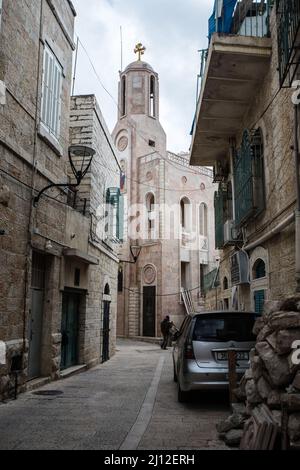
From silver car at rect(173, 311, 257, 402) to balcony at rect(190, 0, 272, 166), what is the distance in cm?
495

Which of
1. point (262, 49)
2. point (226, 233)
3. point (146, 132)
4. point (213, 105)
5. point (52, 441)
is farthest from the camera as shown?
point (146, 132)

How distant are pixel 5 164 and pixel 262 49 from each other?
17.5ft

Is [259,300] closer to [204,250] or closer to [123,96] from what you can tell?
[204,250]

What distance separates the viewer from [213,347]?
688 centimetres

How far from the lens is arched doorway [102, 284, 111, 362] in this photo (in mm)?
15188

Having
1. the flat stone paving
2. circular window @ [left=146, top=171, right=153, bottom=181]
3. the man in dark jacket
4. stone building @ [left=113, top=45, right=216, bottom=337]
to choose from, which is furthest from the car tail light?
circular window @ [left=146, top=171, right=153, bottom=181]

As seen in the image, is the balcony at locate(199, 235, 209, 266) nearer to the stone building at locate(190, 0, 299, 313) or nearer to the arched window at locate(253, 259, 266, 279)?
the stone building at locate(190, 0, 299, 313)

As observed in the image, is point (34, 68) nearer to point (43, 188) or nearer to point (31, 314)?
point (43, 188)

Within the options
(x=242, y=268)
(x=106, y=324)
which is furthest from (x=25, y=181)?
(x=106, y=324)

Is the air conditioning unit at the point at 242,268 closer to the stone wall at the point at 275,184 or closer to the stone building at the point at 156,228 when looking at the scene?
the stone wall at the point at 275,184

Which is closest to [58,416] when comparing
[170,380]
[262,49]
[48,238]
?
[48,238]

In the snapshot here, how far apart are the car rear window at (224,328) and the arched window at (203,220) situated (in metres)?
26.8

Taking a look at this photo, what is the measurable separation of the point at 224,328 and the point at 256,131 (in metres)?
4.52

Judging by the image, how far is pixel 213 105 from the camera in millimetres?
10141
